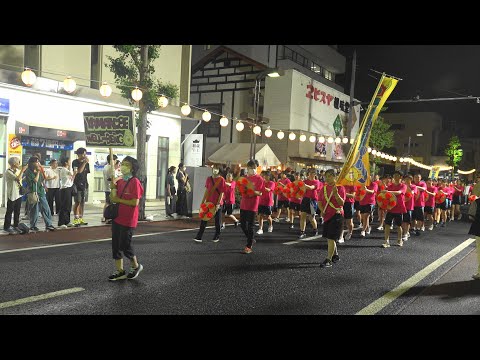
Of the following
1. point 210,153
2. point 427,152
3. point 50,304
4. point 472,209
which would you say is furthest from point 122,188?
point 427,152

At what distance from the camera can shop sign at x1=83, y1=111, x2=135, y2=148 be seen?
7.45 meters

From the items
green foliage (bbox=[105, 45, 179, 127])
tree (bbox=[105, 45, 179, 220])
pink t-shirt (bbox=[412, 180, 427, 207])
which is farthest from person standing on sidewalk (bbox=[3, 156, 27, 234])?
pink t-shirt (bbox=[412, 180, 427, 207])

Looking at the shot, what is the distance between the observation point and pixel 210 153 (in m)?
28.6

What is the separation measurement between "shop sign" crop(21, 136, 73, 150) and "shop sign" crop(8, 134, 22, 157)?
355 millimetres

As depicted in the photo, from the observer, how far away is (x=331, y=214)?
770 centimetres

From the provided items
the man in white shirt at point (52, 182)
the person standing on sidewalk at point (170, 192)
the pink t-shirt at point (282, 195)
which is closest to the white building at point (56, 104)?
the man in white shirt at point (52, 182)

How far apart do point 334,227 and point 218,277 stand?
248 centimetres

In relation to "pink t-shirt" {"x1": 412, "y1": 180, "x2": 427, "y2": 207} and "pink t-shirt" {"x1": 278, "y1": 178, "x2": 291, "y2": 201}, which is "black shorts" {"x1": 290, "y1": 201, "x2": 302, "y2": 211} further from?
"pink t-shirt" {"x1": 412, "y1": 180, "x2": 427, "y2": 207}

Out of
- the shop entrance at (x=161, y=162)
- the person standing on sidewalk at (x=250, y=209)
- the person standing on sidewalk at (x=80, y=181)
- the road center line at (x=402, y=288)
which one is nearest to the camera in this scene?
the road center line at (x=402, y=288)

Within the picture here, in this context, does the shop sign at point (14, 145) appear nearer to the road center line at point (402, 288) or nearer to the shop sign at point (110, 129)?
the shop sign at point (110, 129)

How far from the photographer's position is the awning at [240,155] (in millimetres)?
22453

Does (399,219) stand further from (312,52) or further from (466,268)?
(312,52)

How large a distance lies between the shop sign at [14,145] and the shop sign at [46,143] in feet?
1.16
